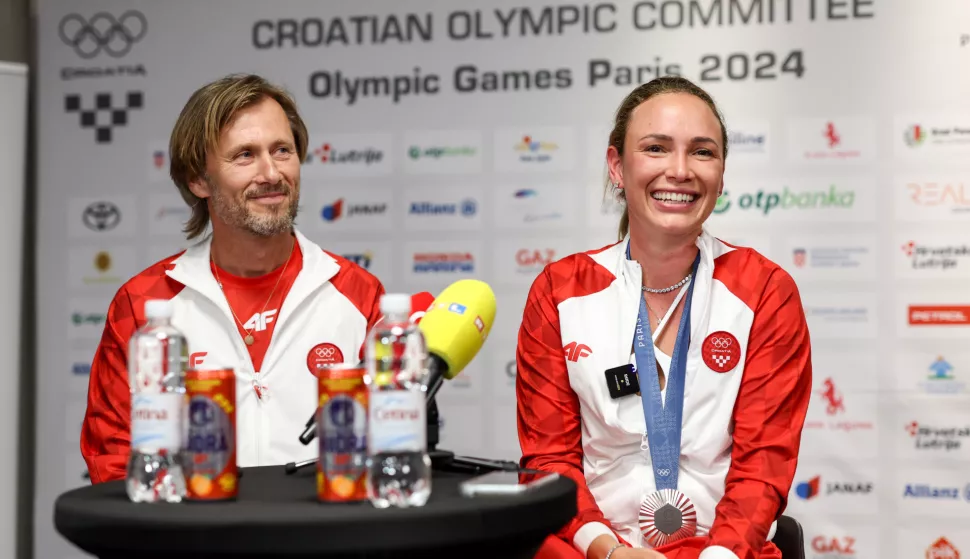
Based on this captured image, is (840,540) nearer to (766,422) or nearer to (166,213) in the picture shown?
(766,422)

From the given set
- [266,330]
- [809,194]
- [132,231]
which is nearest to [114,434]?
[266,330]

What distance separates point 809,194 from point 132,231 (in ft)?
9.12

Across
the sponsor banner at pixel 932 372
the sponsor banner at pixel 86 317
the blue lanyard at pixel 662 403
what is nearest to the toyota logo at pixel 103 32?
the sponsor banner at pixel 86 317

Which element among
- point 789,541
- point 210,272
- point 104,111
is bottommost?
point 789,541

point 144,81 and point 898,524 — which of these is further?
point 144,81

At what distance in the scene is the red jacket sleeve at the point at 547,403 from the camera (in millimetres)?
2436

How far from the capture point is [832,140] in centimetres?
409

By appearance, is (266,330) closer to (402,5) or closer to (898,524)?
(402,5)

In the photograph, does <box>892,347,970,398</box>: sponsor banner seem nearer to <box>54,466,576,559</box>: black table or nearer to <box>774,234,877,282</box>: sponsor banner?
<box>774,234,877,282</box>: sponsor banner

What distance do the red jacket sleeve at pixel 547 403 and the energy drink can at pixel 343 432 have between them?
2.97 ft

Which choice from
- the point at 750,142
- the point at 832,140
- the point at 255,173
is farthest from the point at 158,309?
the point at 832,140

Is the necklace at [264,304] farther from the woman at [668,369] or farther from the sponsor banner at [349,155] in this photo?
the sponsor banner at [349,155]

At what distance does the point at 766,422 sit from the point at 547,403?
0.49 m

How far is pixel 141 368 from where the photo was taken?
1.70 m
